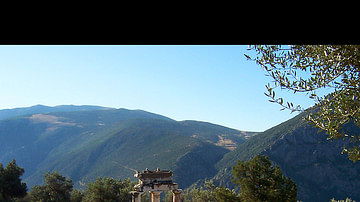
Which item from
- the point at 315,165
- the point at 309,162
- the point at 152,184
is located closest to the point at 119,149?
the point at 309,162

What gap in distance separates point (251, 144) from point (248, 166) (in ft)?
238

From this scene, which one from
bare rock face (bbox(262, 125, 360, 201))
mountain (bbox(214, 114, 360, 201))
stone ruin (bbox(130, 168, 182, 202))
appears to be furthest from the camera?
mountain (bbox(214, 114, 360, 201))

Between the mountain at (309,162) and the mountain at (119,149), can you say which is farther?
the mountain at (119,149)

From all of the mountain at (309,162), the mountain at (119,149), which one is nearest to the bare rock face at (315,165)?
the mountain at (309,162)

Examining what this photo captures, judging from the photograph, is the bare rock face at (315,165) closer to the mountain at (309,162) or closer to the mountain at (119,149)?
the mountain at (309,162)

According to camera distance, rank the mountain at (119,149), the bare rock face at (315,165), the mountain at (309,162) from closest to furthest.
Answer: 1. the bare rock face at (315,165)
2. the mountain at (309,162)
3. the mountain at (119,149)

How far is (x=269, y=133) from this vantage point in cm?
9369

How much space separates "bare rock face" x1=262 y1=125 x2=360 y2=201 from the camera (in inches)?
2648

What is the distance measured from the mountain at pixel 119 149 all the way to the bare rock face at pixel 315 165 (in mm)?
23595

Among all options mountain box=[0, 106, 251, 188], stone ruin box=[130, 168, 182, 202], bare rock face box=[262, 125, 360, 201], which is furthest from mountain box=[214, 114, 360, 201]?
stone ruin box=[130, 168, 182, 202]

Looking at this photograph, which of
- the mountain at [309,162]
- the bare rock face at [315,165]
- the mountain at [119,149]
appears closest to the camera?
the bare rock face at [315,165]

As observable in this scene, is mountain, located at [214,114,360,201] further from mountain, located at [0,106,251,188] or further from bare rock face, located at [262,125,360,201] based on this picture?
mountain, located at [0,106,251,188]

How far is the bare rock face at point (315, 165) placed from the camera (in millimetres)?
67250
